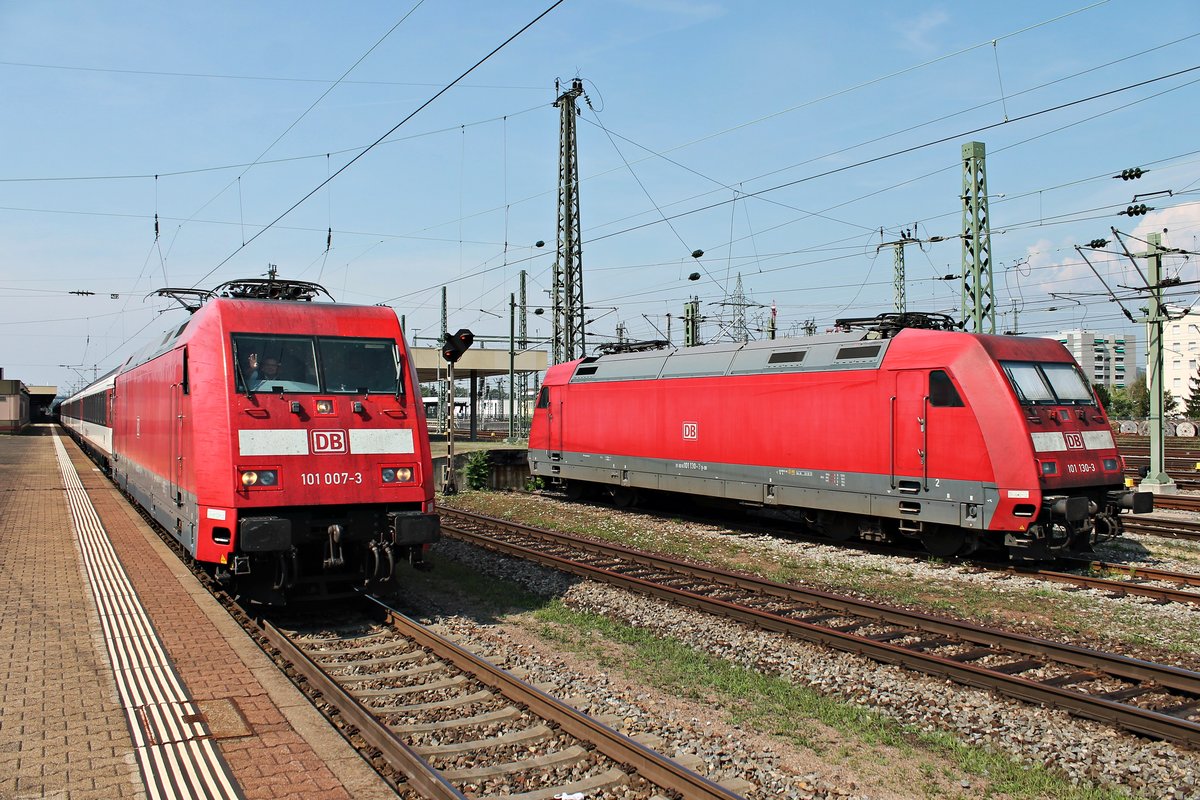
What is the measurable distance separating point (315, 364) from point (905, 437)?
28.4 ft

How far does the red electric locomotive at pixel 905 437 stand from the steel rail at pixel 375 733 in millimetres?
9201

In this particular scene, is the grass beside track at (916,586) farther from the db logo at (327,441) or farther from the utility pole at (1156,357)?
the utility pole at (1156,357)

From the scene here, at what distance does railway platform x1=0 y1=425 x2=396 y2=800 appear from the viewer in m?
5.21

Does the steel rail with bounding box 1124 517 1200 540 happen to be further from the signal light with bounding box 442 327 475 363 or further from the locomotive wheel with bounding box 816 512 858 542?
the signal light with bounding box 442 327 475 363

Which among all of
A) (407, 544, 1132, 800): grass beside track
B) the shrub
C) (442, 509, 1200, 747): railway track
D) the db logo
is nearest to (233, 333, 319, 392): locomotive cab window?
the db logo

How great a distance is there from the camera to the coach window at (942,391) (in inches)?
503

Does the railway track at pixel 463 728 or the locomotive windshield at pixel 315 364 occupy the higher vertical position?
the locomotive windshield at pixel 315 364

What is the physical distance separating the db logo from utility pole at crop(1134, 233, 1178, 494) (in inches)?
799

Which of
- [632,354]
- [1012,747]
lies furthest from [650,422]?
[1012,747]

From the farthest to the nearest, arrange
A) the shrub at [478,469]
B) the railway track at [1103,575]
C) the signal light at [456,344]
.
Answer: the shrub at [478,469], the signal light at [456,344], the railway track at [1103,575]

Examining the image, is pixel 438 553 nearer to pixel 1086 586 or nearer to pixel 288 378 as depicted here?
pixel 288 378

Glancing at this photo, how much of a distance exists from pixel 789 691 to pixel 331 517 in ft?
15.4

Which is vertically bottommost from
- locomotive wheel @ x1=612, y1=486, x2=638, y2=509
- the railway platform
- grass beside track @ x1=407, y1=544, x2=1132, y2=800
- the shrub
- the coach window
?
grass beside track @ x1=407, y1=544, x2=1132, y2=800

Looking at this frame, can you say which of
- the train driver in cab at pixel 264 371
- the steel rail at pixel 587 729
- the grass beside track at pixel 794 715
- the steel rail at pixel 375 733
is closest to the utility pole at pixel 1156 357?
the grass beside track at pixel 794 715
